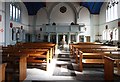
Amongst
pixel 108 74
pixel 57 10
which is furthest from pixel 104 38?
pixel 108 74

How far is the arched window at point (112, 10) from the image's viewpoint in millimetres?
19969

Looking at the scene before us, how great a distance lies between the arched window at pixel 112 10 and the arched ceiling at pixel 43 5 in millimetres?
3180

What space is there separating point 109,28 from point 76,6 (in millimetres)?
8131

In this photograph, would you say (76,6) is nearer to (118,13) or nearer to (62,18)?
(62,18)

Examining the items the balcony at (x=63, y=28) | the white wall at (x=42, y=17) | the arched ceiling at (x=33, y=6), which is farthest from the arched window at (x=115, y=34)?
the white wall at (x=42, y=17)

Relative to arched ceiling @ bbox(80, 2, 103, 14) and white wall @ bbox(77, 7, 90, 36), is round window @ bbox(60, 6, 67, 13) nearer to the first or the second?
white wall @ bbox(77, 7, 90, 36)

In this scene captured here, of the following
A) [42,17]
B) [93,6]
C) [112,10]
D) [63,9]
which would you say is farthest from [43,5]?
[112,10]

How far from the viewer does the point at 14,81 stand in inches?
219

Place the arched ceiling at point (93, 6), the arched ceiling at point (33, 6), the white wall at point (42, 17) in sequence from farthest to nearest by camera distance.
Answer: the white wall at point (42, 17) → the arched ceiling at point (33, 6) → the arched ceiling at point (93, 6)

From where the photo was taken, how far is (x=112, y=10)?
21703 millimetres

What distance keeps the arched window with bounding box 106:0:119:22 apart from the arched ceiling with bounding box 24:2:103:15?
3180mm

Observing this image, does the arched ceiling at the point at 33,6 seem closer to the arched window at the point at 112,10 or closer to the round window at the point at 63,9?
the round window at the point at 63,9

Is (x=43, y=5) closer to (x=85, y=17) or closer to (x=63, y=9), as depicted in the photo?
(x=63, y=9)

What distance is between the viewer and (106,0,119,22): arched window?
65.5ft
